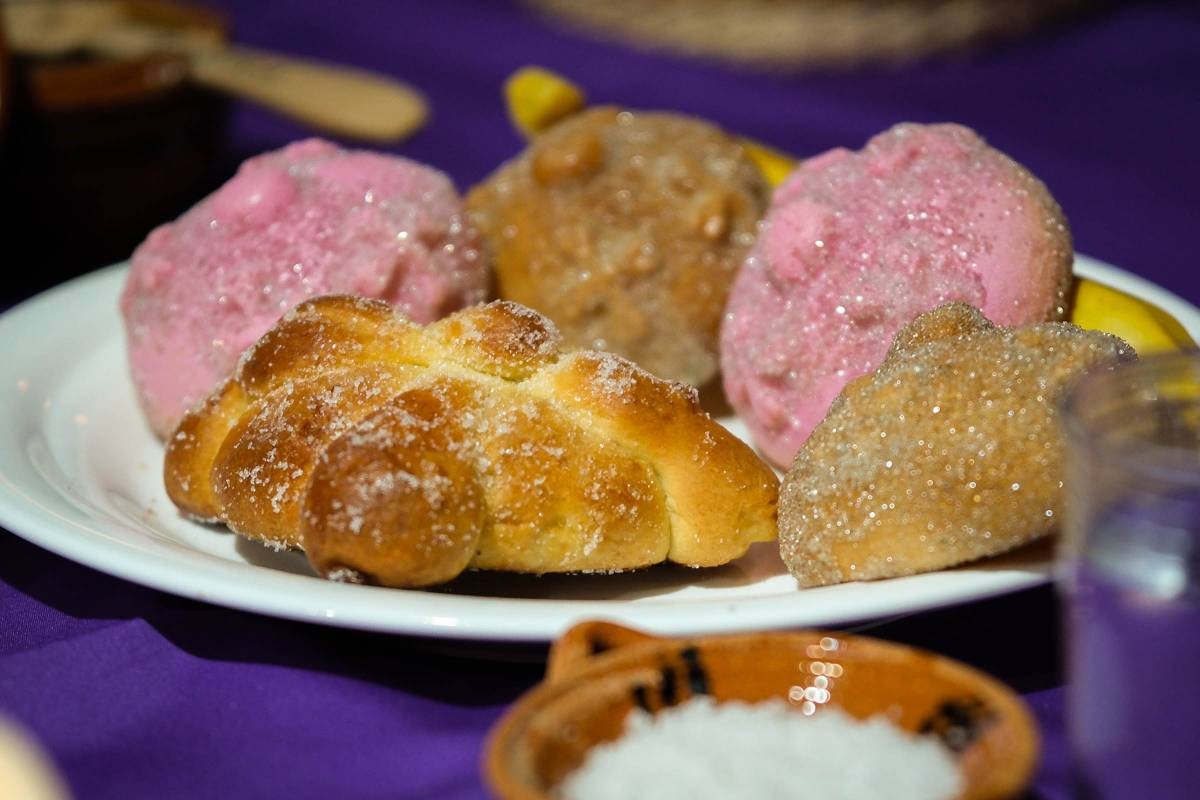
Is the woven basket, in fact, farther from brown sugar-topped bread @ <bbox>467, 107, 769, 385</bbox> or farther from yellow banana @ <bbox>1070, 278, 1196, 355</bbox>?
yellow banana @ <bbox>1070, 278, 1196, 355</bbox>

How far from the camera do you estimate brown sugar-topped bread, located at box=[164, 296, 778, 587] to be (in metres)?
1.08

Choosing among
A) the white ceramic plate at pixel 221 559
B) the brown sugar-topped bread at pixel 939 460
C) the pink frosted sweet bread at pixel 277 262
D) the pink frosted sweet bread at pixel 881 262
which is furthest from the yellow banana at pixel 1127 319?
the pink frosted sweet bread at pixel 277 262

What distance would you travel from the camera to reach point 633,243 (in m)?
1.61

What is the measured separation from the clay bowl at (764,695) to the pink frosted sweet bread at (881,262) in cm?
59

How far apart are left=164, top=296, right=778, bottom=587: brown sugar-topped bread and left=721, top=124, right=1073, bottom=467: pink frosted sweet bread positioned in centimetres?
21

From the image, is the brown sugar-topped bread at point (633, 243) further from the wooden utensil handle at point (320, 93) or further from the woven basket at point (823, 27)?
the woven basket at point (823, 27)

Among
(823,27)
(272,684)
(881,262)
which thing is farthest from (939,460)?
(823,27)

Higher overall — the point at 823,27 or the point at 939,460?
the point at 939,460

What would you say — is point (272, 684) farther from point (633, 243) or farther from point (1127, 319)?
point (1127, 319)

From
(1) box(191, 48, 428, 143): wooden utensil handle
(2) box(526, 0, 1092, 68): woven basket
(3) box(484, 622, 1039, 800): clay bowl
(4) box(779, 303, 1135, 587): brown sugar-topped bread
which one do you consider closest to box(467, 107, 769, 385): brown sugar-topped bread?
(1) box(191, 48, 428, 143): wooden utensil handle

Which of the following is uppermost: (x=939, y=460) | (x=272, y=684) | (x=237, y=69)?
(x=939, y=460)

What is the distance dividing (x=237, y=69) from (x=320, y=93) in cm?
20

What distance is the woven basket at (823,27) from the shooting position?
3.26 m

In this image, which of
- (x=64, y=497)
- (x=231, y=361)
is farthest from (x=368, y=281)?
(x=64, y=497)
